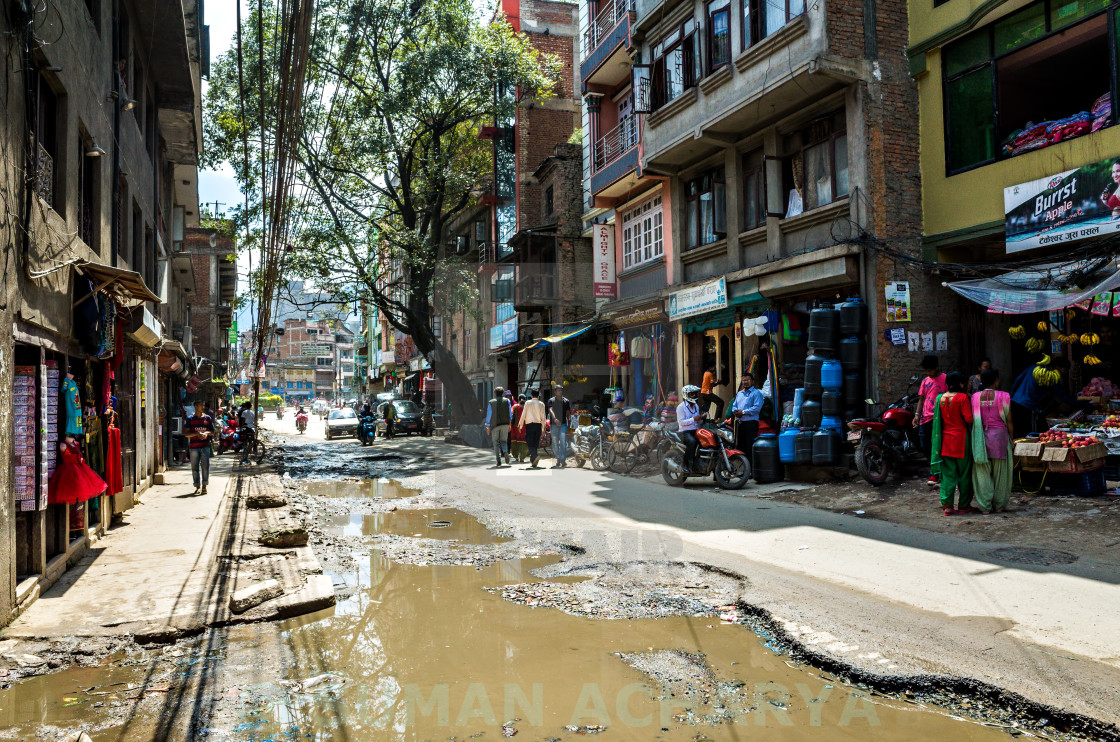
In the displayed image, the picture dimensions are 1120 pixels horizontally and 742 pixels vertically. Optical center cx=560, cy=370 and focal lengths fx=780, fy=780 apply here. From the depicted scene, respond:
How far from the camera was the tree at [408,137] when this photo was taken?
28141mm

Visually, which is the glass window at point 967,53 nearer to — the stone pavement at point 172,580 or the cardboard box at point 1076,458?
the cardboard box at point 1076,458

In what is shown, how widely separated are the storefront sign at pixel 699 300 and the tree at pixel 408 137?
1245cm

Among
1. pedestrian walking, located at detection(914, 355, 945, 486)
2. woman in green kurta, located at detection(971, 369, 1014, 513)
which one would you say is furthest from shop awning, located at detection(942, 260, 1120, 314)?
woman in green kurta, located at detection(971, 369, 1014, 513)

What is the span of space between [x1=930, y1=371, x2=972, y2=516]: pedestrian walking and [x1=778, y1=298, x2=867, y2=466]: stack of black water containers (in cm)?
326

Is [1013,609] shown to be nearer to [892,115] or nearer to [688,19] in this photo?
[892,115]

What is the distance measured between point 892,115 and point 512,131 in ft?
73.5

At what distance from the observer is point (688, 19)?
58.7 feet

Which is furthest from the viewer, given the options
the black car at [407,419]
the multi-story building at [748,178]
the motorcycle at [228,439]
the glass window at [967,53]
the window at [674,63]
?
the black car at [407,419]

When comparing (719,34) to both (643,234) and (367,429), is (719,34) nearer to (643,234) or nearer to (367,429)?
(643,234)

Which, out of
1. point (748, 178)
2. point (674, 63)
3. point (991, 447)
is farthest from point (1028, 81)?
point (674, 63)

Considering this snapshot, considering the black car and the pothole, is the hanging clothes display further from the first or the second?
the black car

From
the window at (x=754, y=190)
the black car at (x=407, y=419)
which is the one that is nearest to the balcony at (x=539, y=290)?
the black car at (x=407, y=419)

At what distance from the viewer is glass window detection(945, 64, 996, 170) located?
12406mm

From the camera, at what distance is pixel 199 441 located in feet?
47.2
